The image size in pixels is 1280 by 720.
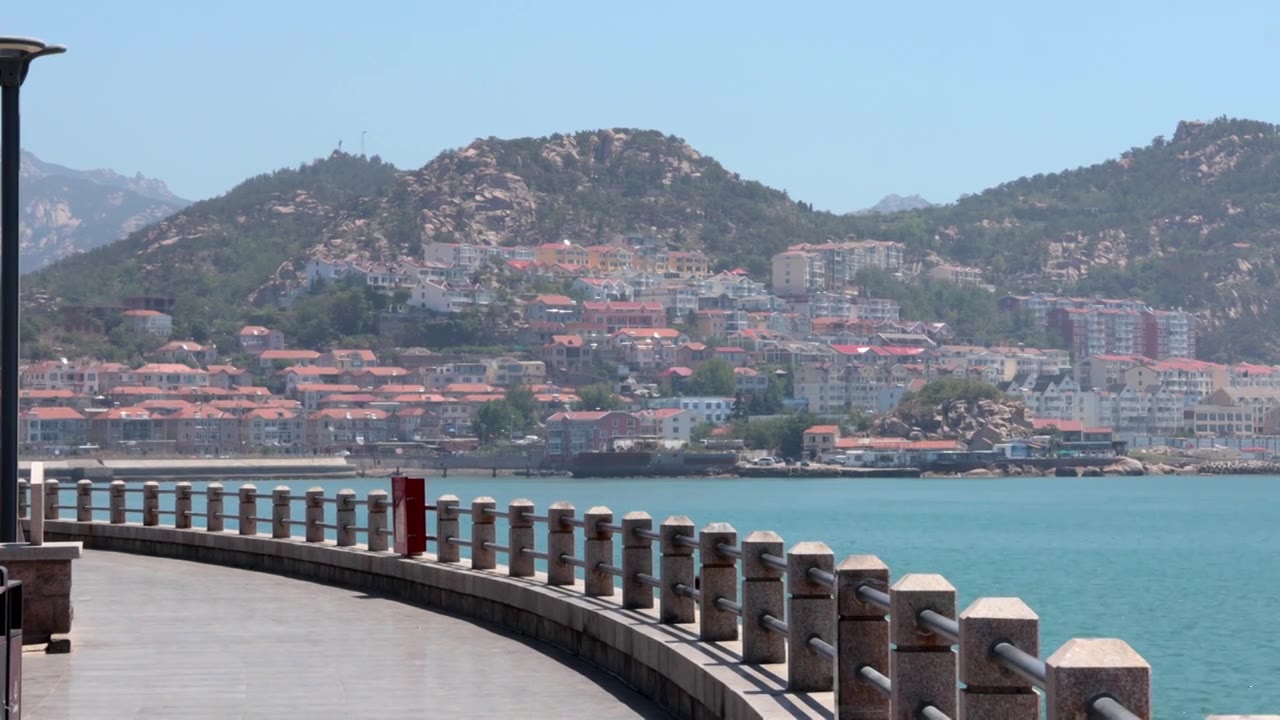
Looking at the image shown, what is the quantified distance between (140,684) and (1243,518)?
437ft

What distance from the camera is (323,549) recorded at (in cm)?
2245

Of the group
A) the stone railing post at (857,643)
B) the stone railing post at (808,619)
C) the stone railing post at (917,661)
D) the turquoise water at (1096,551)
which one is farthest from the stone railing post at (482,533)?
the turquoise water at (1096,551)

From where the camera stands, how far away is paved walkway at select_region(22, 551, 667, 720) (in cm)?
1212

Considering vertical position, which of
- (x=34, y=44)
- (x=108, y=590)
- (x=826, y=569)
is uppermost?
(x=34, y=44)

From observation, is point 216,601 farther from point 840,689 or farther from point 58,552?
point 840,689

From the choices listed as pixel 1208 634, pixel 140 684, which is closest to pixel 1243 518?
pixel 1208 634

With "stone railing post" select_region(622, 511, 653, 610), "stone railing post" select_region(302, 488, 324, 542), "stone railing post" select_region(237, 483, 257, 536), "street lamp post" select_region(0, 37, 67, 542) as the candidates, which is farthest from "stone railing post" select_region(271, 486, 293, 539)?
"stone railing post" select_region(622, 511, 653, 610)

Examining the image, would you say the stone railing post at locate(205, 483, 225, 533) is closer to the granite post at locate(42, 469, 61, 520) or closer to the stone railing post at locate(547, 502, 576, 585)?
the granite post at locate(42, 469, 61, 520)

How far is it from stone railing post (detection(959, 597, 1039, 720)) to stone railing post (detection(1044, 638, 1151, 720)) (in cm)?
108

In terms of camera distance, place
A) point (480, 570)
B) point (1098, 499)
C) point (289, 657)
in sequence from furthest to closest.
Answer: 1. point (1098, 499)
2. point (480, 570)
3. point (289, 657)

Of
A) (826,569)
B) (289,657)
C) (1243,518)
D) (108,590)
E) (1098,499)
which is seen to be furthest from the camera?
(1098,499)

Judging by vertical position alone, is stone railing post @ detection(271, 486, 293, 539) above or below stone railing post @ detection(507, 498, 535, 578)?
below

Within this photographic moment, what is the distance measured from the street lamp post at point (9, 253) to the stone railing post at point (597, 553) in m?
4.18

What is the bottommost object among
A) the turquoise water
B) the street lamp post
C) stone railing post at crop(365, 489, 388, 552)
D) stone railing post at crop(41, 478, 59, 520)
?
the turquoise water
